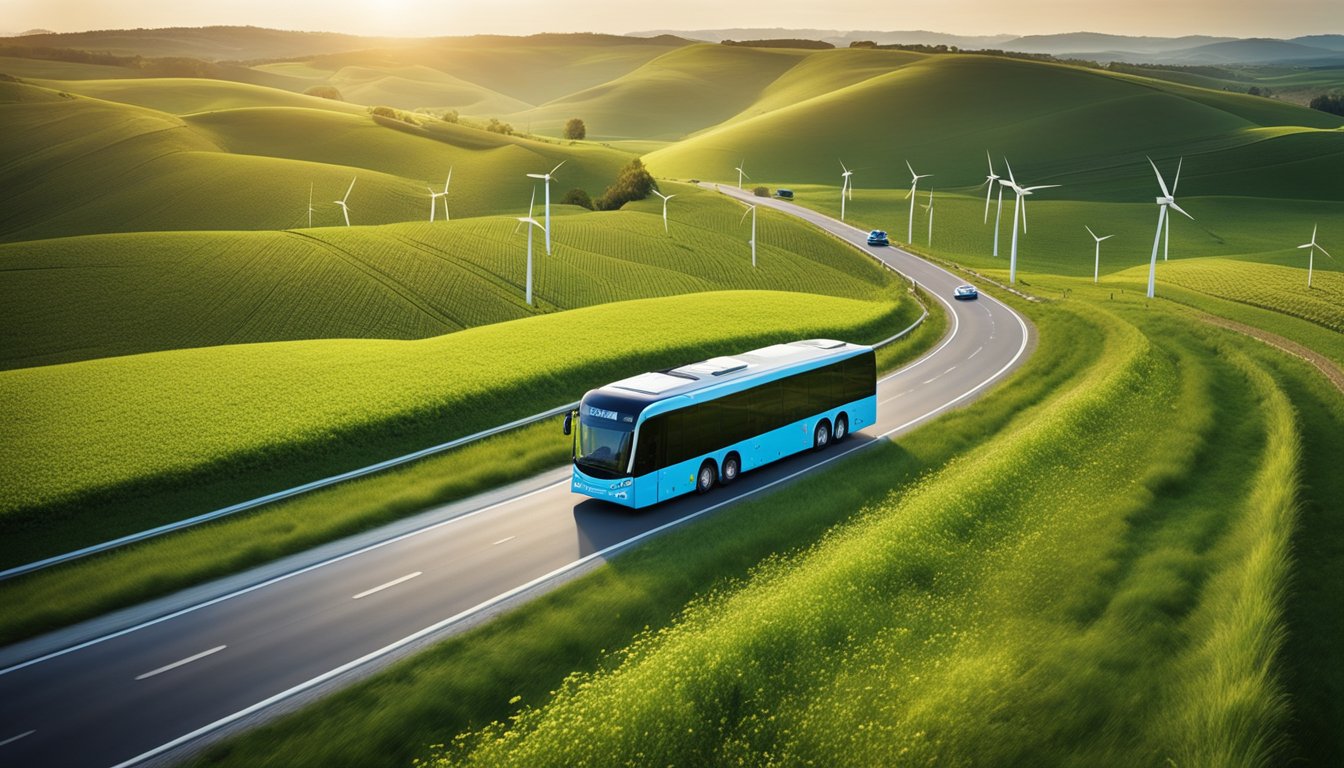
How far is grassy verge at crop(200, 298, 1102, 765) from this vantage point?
1639 centimetres

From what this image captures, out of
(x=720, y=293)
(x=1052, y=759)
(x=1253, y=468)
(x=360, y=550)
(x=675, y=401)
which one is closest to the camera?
(x=1052, y=759)

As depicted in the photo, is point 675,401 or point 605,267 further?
point 605,267

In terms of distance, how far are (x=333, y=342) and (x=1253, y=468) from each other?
4377cm

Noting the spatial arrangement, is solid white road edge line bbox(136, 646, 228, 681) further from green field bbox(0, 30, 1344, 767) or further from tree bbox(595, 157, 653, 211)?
tree bbox(595, 157, 653, 211)

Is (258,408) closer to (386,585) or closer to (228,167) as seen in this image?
(386,585)

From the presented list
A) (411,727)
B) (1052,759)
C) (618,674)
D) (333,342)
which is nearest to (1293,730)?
(1052,759)

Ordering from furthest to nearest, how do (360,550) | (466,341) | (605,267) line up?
(605,267), (466,341), (360,550)

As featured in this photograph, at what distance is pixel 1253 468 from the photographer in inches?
1187

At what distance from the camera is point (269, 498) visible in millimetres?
29688

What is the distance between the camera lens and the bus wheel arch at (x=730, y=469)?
30372 millimetres

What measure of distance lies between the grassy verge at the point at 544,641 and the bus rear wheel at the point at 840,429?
3768 mm

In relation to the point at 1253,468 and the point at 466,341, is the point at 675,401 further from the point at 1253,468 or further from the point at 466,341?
the point at 466,341

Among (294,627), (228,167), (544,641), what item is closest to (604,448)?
(544,641)

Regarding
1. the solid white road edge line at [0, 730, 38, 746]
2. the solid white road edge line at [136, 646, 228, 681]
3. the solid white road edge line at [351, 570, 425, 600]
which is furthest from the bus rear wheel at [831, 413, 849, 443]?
the solid white road edge line at [0, 730, 38, 746]
